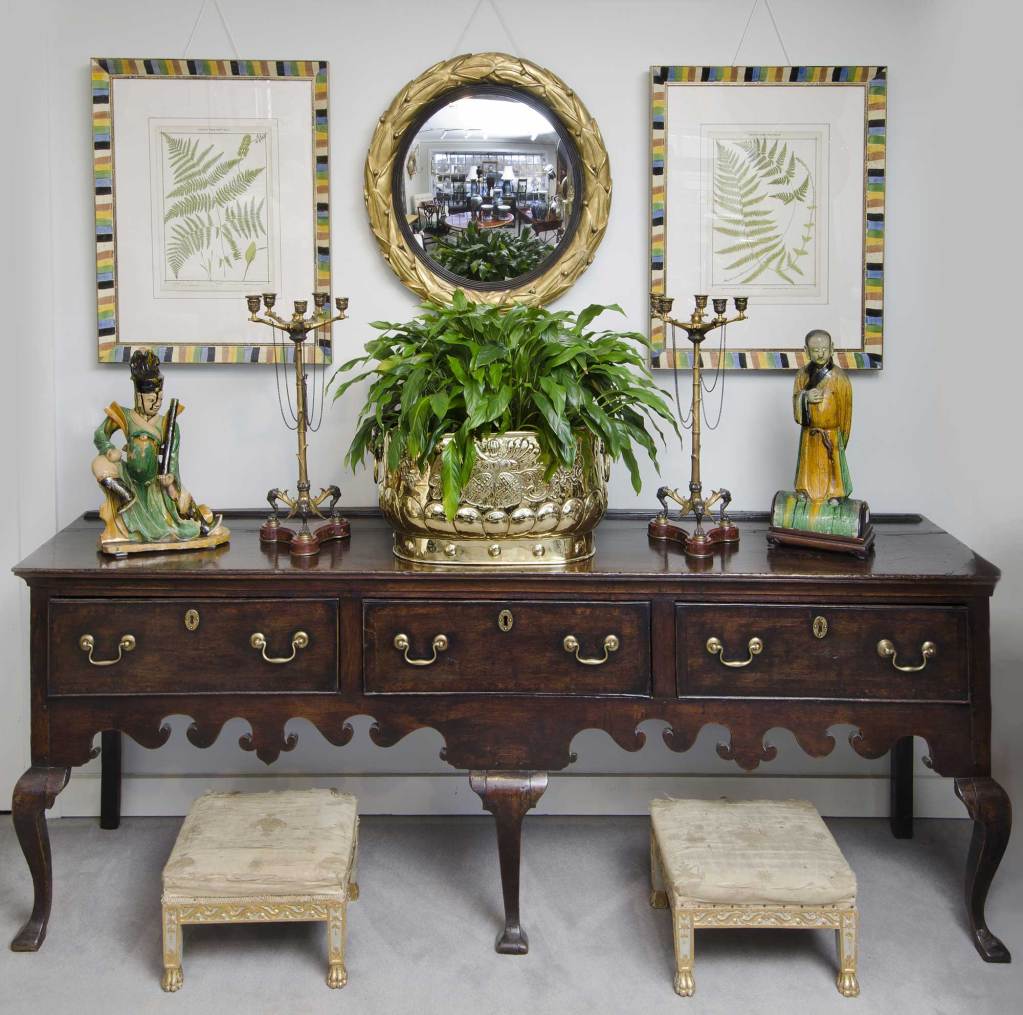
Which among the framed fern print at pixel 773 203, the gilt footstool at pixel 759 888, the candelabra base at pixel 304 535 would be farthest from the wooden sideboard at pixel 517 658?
the framed fern print at pixel 773 203

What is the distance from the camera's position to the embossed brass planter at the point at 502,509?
2.51 m

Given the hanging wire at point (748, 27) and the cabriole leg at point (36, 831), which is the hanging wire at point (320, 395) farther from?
the hanging wire at point (748, 27)

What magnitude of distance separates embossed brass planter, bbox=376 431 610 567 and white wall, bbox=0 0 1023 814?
15.8 inches

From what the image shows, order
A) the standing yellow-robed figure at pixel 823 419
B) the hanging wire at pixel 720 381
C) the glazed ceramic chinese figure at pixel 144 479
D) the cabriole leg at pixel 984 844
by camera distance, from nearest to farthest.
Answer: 1. the cabriole leg at pixel 984 844
2. the glazed ceramic chinese figure at pixel 144 479
3. the standing yellow-robed figure at pixel 823 419
4. the hanging wire at pixel 720 381

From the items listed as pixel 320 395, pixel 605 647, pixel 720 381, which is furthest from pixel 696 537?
pixel 320 395

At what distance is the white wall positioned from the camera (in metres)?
3.00

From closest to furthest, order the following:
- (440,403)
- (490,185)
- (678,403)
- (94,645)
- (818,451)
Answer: (440,403)
(94,645)
(818,451)
(490,185)
(678,403)

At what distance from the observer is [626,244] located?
3.09 meters

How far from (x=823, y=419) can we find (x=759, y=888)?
3.53ft

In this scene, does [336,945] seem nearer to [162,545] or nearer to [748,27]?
[162,545]

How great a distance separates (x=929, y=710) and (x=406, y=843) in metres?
1.42

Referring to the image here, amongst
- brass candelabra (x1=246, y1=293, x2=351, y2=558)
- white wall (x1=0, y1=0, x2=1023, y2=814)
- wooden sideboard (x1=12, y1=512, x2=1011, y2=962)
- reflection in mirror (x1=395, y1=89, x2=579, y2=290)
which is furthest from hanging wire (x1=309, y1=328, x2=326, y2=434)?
wooden sideboard (x1=12, y1=512, x2=1011, y2=962)

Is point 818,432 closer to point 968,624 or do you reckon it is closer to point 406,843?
point 968,624

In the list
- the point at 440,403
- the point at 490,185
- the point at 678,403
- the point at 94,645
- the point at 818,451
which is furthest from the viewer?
the point at 678,403
